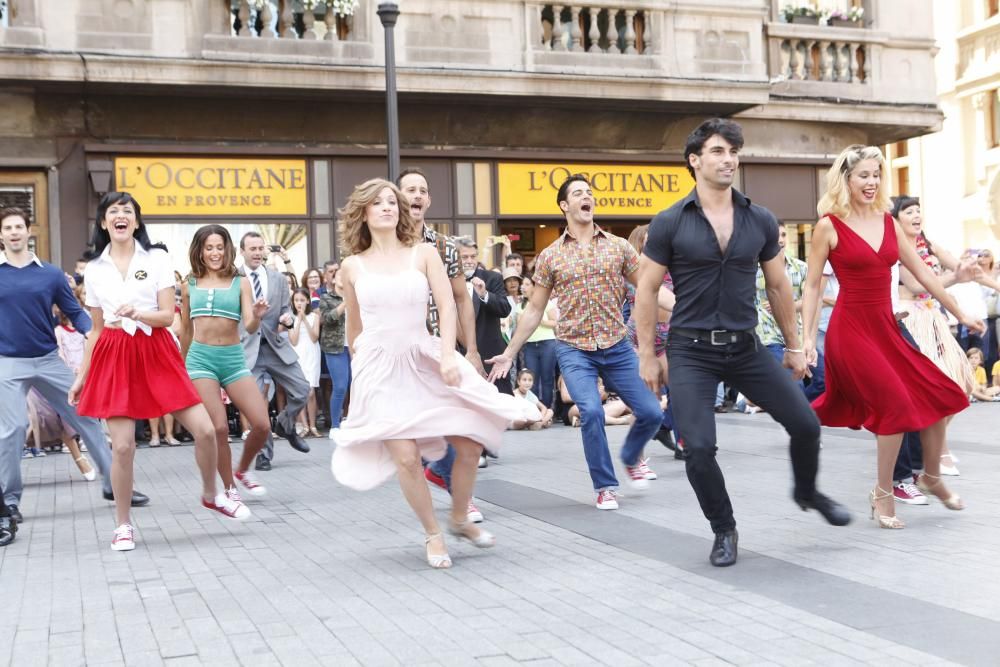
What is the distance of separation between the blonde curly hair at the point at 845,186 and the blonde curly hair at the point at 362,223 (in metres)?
2.27

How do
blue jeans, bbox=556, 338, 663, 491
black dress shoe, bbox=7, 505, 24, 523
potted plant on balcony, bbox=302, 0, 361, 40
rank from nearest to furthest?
black dress shoe, bbox=7, 505, 24, 523
blue jeans, bbox=556, 338, 663, 491
potted plant on balcony, bbox=302, 0, 361, 40

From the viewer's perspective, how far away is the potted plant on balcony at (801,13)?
2148 centimetres

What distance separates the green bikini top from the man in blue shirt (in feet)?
2.73

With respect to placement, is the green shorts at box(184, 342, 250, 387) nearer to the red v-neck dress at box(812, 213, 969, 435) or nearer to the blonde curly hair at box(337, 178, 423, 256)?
the blonde curly hair at box(337, 178, 423, 256)

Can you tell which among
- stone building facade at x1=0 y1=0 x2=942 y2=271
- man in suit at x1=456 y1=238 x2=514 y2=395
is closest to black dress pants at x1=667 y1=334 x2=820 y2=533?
man in suit at x1=456 y1=238 x2=514 y2=395

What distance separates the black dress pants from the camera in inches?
239

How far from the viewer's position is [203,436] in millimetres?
7500

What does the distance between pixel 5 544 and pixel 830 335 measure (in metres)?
4.96

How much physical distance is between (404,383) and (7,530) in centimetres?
294

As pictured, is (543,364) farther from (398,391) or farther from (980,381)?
(398,391)

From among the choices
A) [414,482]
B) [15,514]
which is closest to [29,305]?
[15,514]

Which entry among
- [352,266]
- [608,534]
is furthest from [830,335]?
[352,266]

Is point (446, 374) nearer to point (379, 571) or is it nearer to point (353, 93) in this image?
point (379, 571)

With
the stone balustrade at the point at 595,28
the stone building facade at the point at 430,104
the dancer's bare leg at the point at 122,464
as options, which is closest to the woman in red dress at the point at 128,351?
the dancer's bare leg at the point at 122,464
